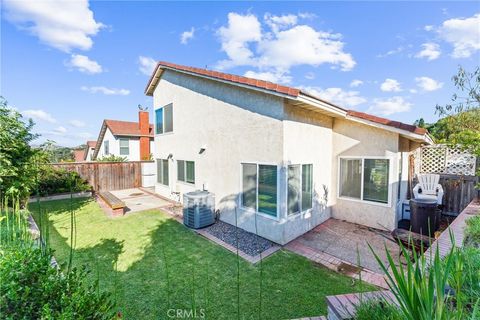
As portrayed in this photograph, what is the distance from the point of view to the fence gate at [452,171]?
9797 mm

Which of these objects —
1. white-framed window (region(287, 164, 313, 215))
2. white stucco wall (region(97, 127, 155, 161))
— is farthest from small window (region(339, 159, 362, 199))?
white stucco wall (region(97, 127, 155, 161))

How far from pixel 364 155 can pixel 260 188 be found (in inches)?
185

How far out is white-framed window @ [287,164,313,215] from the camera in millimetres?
7572

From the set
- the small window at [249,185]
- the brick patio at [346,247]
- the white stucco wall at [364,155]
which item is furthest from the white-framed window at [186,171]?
the white stucco wall at [364,155]

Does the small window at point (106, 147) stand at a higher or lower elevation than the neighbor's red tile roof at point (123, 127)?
lower

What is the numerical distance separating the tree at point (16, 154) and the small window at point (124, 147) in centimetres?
1790

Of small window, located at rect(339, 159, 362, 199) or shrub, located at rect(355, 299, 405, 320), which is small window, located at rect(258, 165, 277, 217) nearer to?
small window, located at rect(339, 159, 362, 199)

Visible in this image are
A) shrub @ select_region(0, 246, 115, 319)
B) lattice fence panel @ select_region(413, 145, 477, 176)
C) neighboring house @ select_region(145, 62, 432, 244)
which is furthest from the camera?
lattice fence panel @ select_region(413, 145, 477, 176)

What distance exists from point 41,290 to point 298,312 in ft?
14.3

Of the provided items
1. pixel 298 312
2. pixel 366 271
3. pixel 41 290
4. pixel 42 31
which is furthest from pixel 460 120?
pixel 42 31

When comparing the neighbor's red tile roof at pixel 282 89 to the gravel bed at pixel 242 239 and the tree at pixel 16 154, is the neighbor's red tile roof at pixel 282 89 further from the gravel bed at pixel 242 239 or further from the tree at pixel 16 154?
the tree at pixel 16 154

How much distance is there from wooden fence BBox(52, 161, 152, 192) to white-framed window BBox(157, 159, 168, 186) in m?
4.28

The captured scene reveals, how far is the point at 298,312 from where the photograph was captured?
4441 millimetres

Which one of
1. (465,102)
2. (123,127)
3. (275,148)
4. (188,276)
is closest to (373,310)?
(188,276)
